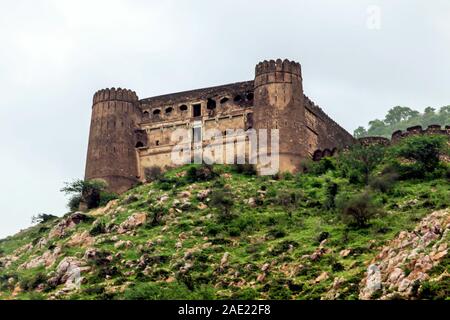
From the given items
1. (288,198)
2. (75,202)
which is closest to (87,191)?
(75,202)

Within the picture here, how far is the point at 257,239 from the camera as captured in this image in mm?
39688

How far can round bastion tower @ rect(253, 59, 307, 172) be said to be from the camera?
49.3 m

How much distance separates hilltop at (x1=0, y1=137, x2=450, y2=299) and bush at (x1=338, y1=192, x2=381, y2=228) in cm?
5

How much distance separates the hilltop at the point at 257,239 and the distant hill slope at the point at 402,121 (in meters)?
45.5

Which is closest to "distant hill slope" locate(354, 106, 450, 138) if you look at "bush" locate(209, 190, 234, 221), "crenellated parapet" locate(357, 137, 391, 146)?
"crenellated parapet" locate(357, 137, 391, 146)

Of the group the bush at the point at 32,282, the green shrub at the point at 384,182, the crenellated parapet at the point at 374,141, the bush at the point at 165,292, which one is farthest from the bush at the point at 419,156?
the bush at the point at 32,282

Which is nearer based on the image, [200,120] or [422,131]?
[422,131]

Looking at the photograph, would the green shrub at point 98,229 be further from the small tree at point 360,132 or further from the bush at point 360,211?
the small tree at point 360,132

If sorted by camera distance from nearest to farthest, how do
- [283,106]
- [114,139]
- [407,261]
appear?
[407,261]
[283,106]
[114,139]

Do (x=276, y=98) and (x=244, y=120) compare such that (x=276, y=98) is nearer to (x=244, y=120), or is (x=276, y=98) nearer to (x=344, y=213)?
(x=244, y=120)

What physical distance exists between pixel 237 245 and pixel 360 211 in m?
5.31

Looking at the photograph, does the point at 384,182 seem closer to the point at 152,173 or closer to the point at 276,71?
the point at 276,71

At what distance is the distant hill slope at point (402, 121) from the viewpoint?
94.7 meters
